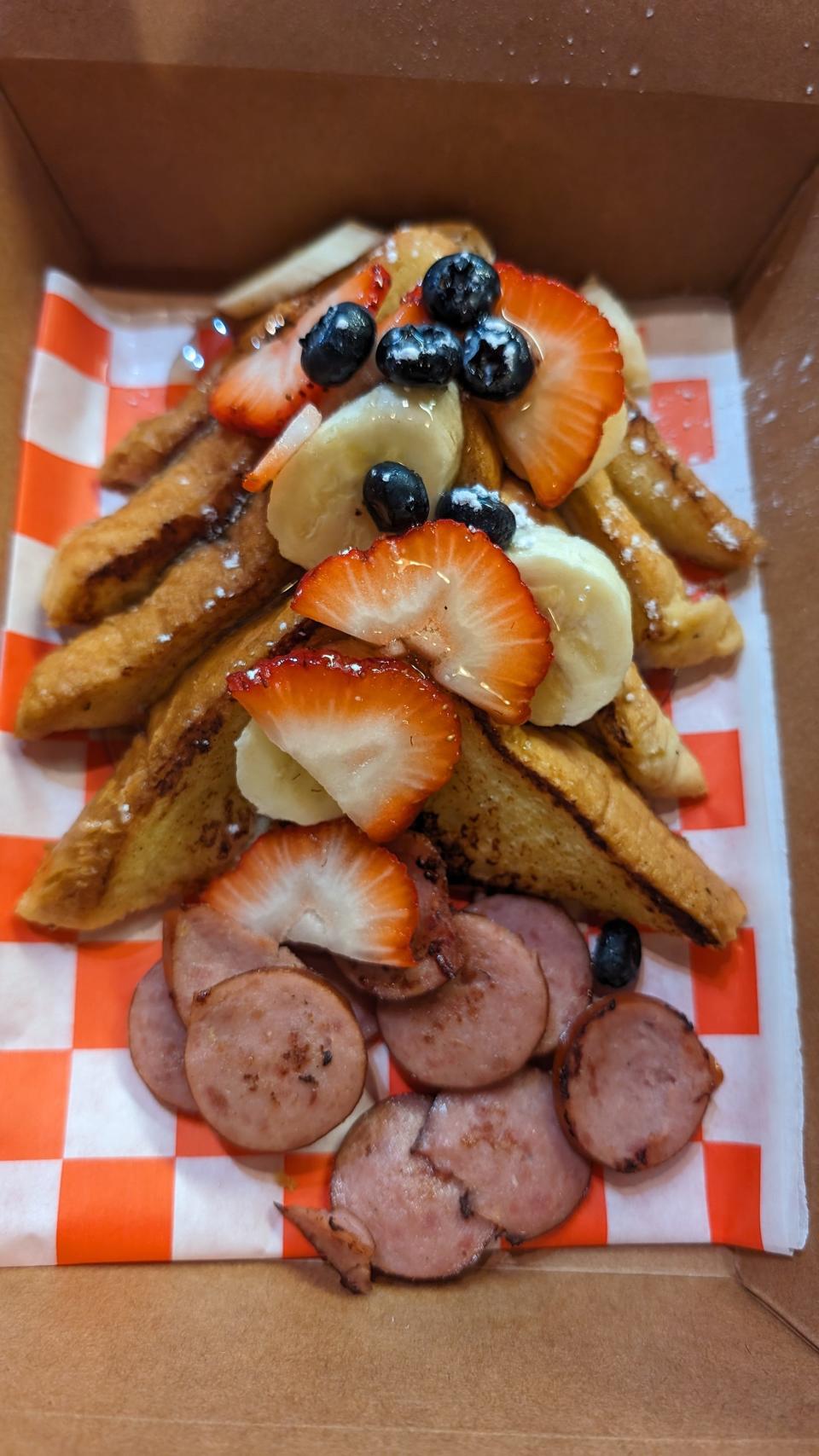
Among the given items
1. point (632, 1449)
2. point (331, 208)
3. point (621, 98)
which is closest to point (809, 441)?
point (621, 98)

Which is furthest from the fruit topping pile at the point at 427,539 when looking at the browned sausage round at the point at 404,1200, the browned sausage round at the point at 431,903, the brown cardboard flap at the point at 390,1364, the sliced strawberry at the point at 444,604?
the brown cardboard flap at the point at 390,1364

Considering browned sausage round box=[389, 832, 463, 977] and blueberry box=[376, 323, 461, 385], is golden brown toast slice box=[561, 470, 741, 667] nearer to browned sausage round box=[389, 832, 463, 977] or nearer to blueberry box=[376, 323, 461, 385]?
blueberry box=[376, 323, 461, 385]

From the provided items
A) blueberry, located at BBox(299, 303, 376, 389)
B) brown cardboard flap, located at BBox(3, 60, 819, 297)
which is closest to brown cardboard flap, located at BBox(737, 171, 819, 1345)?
brown cardboard flap, located at BBox(3, 60, 819, 297)

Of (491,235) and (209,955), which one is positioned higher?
(491,235)

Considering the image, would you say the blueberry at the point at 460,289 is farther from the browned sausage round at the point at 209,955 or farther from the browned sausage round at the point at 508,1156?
the browned sausage round at the point at 508,1156

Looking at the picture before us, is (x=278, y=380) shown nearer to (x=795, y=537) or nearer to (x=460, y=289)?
(x=460, y=289)

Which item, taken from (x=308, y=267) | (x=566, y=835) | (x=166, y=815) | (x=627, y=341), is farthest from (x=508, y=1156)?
(x=308, y=267)
